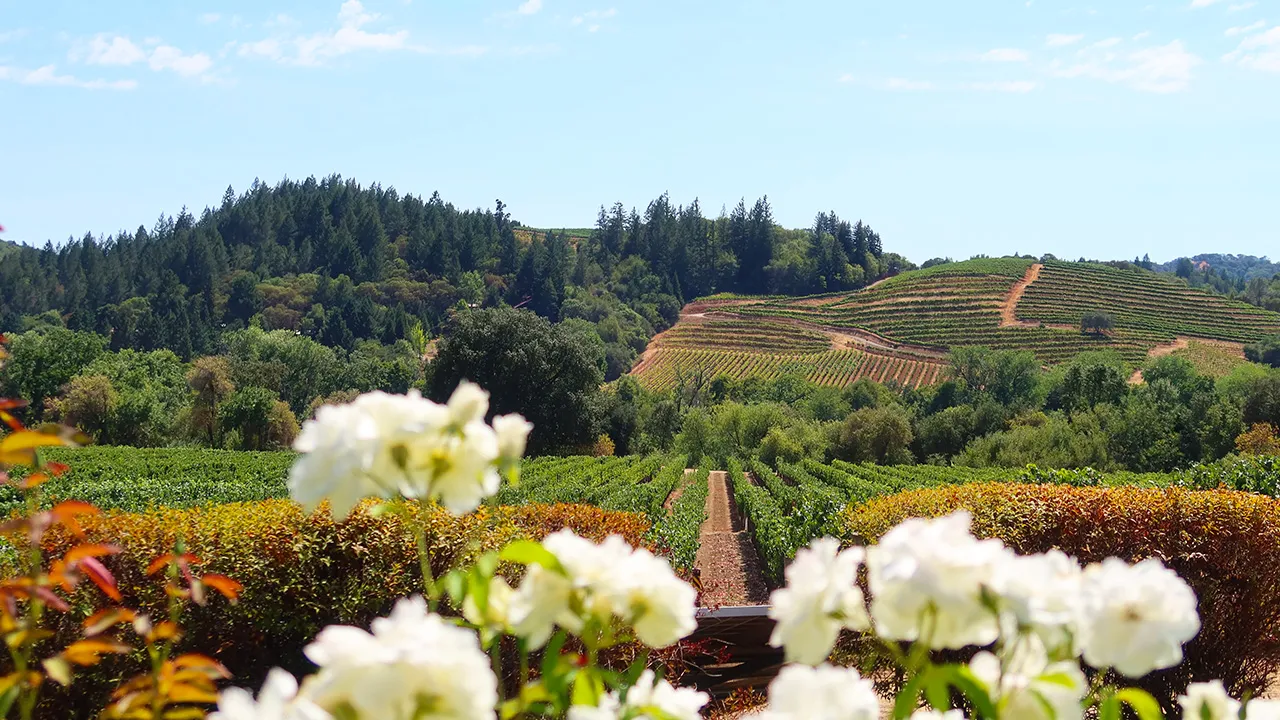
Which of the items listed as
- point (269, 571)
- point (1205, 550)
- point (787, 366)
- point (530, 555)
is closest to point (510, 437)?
point (530, 555)

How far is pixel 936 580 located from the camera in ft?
3.24

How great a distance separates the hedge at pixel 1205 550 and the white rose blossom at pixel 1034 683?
4.84 meters

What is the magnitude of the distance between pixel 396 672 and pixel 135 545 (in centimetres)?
391

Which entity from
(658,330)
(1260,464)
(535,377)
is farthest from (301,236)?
(1260,464)

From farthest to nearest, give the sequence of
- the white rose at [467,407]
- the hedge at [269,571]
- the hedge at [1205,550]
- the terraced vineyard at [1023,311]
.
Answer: the terraced vineyard at [1023,311], the hedge at [1205,550], the hedge at [269,571], the white rose at [467,407]

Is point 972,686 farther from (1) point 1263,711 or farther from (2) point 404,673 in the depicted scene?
(2) point 404,673

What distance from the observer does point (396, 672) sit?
902mm

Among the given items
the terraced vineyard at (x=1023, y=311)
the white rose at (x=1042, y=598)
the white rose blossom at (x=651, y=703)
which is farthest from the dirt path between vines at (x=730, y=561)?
the terraced vineyard at (x=1023, y=311)

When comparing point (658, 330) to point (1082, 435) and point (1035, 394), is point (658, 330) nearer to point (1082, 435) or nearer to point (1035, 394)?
point (1035, 394)

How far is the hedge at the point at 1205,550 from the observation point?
5.50m

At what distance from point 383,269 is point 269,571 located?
104439mm

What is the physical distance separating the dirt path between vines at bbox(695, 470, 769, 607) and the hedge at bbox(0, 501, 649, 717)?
2.94m

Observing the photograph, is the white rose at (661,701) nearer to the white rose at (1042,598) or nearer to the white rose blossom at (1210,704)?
the white rose at (1042,598)

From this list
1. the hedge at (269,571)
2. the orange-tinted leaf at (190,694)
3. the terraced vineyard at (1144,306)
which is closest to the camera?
the orange-tinted leaf at (190,694)
